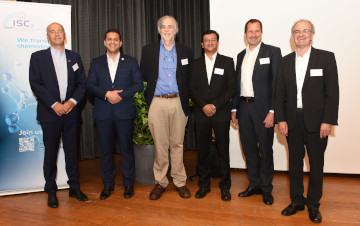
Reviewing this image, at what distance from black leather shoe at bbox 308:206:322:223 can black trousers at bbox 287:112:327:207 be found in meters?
0.04

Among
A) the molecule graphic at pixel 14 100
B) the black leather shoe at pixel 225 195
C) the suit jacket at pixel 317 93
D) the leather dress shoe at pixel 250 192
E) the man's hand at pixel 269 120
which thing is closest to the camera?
the suit jacket at pixel 317 93

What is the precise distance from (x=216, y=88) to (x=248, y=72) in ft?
1.28

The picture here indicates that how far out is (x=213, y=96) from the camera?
10.6ft

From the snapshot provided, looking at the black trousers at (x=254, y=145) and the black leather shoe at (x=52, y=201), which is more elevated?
the black trousers at (x=254, y=145)

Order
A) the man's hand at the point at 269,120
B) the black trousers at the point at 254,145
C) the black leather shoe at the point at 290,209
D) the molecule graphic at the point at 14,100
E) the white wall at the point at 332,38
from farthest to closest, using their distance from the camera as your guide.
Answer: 1. the white wall at the point at 332,38
2. the molecule graphic at the point at 14,100
3. the black trousers at the point at 254,145
4. the man's hand at the point at 269,120
5. the black leather shoe at the point at 290,209

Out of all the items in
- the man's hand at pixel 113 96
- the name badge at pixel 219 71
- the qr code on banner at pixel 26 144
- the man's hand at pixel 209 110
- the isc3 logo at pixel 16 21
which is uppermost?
the isc3 logo at pixel 16 21

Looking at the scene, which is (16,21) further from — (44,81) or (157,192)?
(157,192)

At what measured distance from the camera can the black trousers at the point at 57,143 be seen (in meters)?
3.25

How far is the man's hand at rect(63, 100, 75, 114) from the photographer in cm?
318

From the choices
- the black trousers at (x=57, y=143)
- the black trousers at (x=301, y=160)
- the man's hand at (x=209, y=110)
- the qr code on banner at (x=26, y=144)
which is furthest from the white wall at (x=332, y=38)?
the qr code on banner at (x=26, y=144)

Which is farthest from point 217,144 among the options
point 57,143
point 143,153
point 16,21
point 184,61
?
point 16,21

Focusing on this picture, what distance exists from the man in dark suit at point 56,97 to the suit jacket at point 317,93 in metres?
2.28

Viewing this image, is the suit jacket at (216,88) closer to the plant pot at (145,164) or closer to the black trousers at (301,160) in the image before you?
the black trousers at (301,160)

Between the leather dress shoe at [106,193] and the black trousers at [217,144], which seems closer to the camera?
the black trousers at [217,144]
